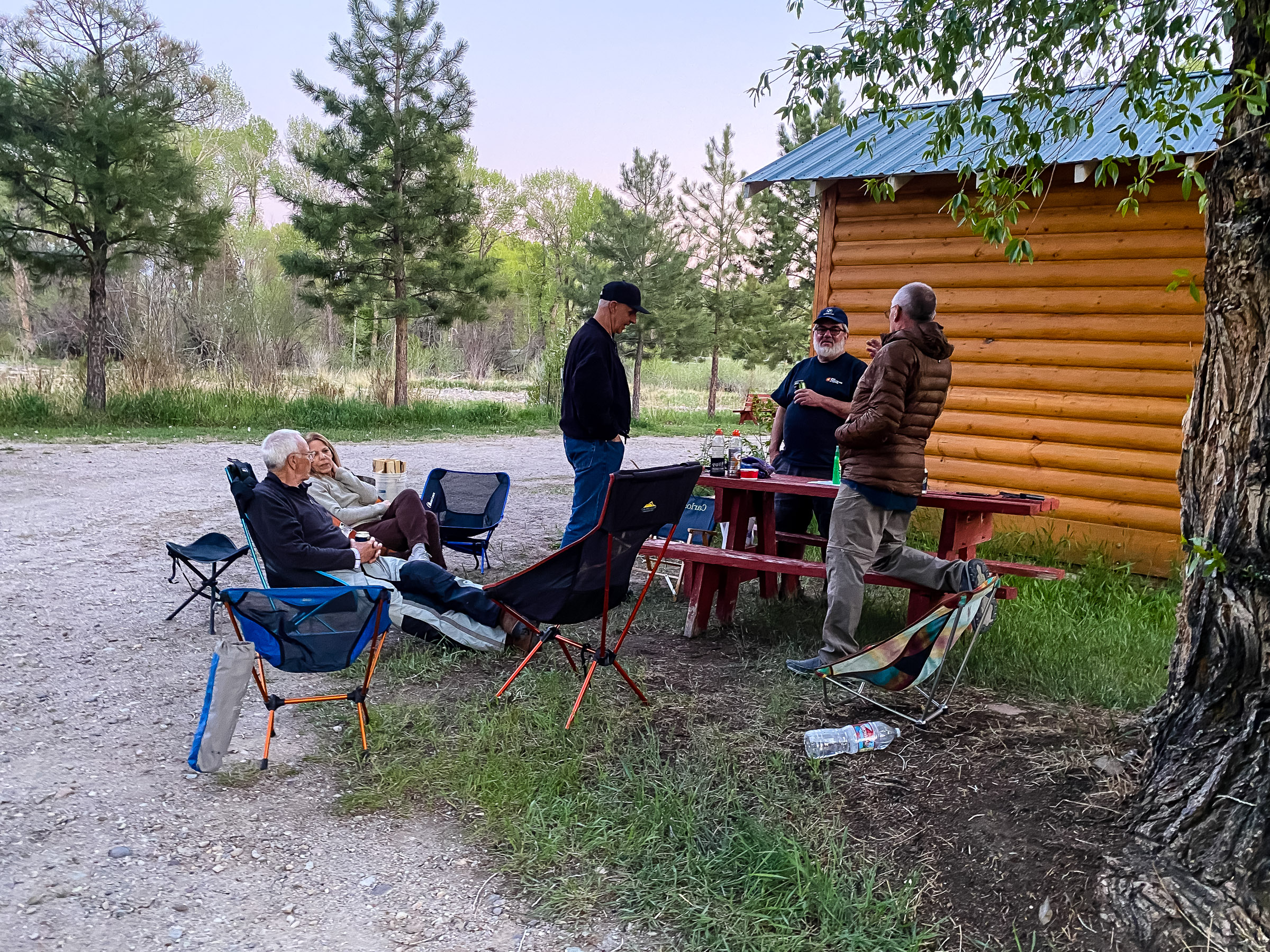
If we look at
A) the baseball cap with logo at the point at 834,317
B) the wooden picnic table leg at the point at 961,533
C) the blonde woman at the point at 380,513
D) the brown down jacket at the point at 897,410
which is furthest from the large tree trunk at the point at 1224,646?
the blonde woman at the point at 380,513

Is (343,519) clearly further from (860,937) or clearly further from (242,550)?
(860,937)

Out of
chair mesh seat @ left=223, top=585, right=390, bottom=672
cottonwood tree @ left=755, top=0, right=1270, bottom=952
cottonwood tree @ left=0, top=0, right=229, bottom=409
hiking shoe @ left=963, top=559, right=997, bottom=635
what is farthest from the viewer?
cottonwood tree @ left=0, top=0, right=229, bottom=409

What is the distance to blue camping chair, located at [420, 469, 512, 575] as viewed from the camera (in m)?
6.11

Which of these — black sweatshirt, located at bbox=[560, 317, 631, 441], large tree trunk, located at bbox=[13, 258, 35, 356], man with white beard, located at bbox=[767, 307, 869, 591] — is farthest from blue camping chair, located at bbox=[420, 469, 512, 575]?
large tree trunk, located at bbox=[13, 258, 35, 356]

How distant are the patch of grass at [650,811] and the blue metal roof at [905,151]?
→ 4.64 metres

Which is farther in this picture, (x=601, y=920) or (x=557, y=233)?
(x=557, y=233)

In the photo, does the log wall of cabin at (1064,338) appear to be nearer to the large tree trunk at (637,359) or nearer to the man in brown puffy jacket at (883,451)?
the man in brown puffy jacket at (883,451)

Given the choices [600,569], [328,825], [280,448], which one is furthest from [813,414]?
[328,825]

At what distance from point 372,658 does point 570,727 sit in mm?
822

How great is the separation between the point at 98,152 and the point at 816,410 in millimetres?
13134

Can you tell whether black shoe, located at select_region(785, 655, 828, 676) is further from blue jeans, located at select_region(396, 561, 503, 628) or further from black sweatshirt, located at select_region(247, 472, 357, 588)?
black sweatshirt, located at select_region(247, 472, 357, 588)

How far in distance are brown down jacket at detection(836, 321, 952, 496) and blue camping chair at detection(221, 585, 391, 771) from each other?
7.01 ft

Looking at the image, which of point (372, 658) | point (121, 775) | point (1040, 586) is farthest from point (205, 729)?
point (1040, 586)

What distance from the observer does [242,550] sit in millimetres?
4648
